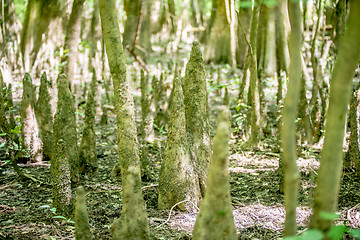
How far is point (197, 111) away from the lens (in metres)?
3.84

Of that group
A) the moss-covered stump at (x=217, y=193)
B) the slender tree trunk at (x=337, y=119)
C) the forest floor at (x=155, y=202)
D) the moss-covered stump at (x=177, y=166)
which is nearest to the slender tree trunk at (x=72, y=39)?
the forest floor at (x=155, y=202)

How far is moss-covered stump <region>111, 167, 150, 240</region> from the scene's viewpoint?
2.57 meters

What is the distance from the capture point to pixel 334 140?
184 centimetres

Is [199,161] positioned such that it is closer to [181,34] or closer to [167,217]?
[167,217]

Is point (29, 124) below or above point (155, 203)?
above

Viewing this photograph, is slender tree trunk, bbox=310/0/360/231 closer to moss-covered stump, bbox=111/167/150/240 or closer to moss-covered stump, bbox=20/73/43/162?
moss-covered stump, bbox=111/167/150/240

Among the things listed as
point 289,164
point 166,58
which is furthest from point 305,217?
point 166,58

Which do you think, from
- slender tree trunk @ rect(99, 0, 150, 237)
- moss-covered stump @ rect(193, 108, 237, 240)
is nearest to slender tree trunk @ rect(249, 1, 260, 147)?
slender tree trunk @ rect(99, 0, 150, 237)

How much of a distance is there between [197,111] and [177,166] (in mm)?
634

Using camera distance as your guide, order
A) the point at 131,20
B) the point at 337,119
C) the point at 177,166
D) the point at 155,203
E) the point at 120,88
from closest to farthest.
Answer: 1. the point at 337,119
2. the point at 120,88
3. the point at 177,166
4. the point at 155,203
5. the point at 131,20

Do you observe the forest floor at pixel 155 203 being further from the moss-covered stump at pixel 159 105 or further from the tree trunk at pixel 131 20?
the tree trunk at pixel 131 20

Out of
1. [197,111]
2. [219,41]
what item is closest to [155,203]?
[197,111]

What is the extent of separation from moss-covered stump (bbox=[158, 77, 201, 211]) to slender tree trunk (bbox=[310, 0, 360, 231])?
5.73 feet

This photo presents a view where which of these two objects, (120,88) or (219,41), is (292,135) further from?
(219,41)
